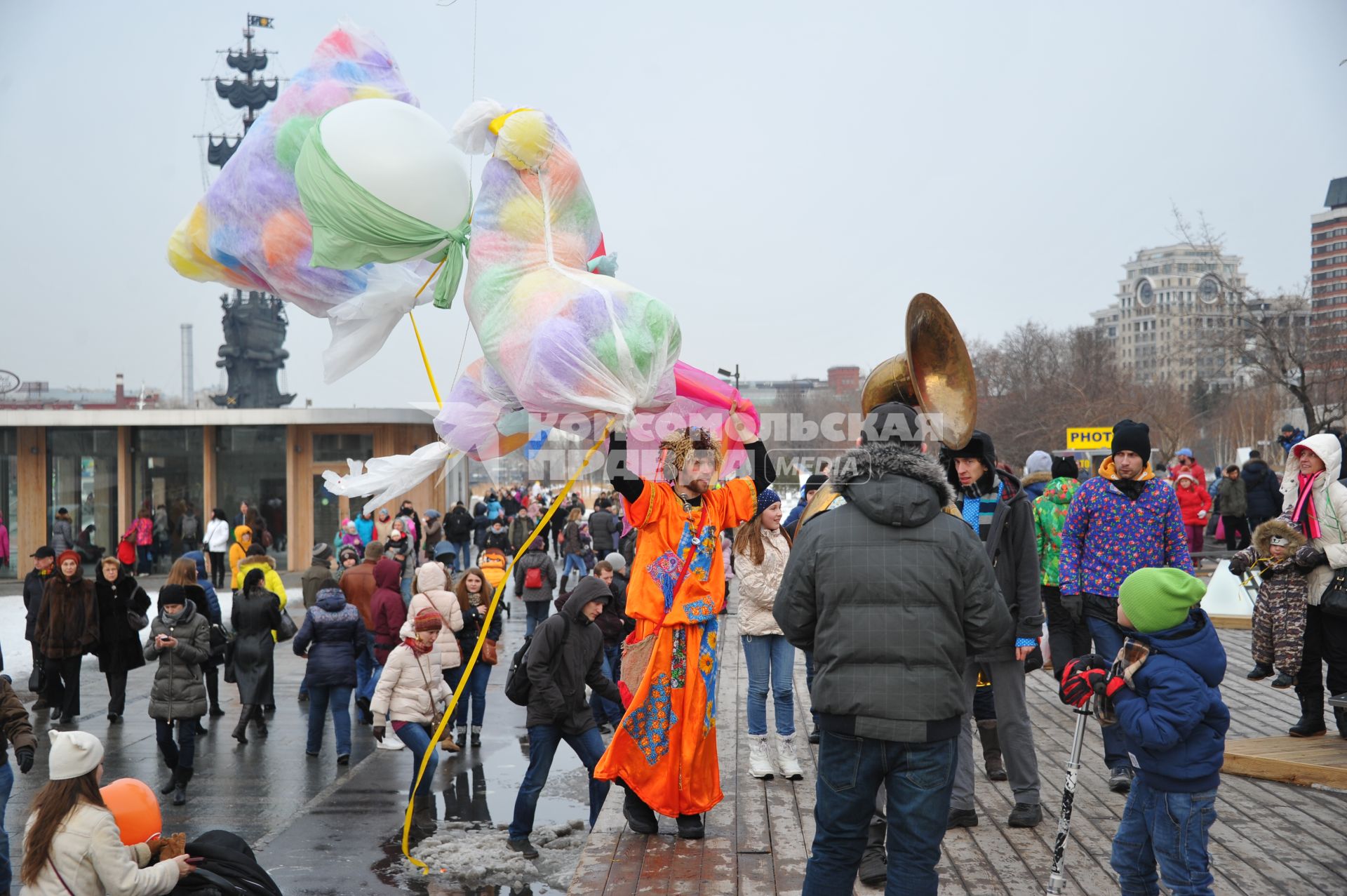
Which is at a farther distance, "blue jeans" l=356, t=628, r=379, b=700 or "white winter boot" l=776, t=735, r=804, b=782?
"blue jeans" l=356, t=628, r=379, b=700

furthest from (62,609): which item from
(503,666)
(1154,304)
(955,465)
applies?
(1154,304)

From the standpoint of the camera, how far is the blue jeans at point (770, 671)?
6668 millimetres

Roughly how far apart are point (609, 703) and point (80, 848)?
245 inches

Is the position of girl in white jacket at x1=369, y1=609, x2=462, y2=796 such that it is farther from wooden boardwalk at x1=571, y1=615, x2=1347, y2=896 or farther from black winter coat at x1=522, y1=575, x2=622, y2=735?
wooden boardwalk at x1=571, y1=615, x2=1347, y2=896

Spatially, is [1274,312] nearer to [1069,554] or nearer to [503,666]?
[503,666]

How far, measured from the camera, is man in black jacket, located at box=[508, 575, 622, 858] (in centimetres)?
660

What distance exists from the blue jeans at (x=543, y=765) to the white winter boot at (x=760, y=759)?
2.87 ft

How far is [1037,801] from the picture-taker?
552 centimetres

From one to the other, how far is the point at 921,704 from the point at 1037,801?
2.38 m

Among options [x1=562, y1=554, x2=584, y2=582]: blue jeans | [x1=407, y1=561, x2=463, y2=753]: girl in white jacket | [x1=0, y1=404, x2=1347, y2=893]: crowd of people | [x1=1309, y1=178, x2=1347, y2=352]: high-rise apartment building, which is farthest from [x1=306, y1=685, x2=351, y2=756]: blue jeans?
[x1=1309, y1=178, x2=1347, y2=352]: high-rise apartment building

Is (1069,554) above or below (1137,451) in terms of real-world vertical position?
below

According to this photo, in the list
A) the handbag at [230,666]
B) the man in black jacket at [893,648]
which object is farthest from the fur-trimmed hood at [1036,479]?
the handbag at [230,666]

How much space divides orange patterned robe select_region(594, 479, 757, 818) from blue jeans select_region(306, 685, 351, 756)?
4.43 metres

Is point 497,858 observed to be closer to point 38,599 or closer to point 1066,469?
A: point 1066,469
